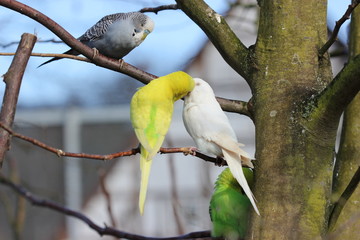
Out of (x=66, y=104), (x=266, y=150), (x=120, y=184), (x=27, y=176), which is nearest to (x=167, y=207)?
(x=120, y=184)

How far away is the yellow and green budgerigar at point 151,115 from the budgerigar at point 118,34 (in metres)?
1.96

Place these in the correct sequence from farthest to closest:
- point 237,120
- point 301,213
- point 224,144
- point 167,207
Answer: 1. point 237,120
2. point 167,207
3. point 224,144
4. point 301,213

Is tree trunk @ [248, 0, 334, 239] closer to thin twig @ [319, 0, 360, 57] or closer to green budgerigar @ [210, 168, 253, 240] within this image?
thin twig @ [319, 0, 360, 57]

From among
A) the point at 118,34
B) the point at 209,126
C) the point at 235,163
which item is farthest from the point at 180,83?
the point at 118,34

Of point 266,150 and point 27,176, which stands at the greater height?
point 27,176

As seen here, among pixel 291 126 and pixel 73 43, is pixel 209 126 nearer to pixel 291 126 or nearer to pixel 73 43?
pixel 291 126

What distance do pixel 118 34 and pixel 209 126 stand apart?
6.47 ft

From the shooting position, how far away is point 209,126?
176 cm

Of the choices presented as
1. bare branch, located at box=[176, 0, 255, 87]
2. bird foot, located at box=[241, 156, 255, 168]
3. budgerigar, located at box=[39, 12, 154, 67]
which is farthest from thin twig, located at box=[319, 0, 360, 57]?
budgerigar, located at box=[39, 12, 154, 67]

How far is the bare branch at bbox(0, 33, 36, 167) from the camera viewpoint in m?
1.28

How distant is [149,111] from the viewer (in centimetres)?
158

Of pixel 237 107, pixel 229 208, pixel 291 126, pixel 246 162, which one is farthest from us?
pixel 229 208

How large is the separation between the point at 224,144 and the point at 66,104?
12.9m

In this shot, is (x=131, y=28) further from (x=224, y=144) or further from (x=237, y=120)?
(x=237, y=120)
